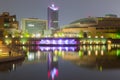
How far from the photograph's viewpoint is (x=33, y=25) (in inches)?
6156

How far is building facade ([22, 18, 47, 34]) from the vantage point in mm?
153000

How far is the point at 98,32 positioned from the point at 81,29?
8576mm

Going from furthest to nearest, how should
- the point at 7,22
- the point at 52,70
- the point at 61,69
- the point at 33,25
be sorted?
1. the point at 33,25
2. the point at 7,22
3. the point at 61,69
4. the point at 52,70

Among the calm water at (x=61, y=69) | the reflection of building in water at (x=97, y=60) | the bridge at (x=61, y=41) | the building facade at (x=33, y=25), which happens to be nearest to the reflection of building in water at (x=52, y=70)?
the calm water at (x=61, y=69)

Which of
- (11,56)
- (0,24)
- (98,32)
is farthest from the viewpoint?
(98,32)

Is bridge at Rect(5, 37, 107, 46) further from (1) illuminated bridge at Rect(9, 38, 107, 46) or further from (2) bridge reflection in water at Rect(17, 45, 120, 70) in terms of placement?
(2) bridge reflection in water at Rect(17, 45, 120, 70)

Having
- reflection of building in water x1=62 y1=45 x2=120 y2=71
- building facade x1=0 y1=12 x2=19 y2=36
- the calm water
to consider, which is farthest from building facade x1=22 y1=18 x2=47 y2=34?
the calm water

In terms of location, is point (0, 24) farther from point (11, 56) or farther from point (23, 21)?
point (11, 56)

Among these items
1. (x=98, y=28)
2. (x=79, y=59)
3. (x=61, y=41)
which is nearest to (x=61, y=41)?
(x=61, y=41)

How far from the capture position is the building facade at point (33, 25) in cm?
15300

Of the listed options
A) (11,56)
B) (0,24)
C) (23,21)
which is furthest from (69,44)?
(11,56)

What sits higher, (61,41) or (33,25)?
(33,25)

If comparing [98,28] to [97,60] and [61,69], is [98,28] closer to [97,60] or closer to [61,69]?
[97,60]

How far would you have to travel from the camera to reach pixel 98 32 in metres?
120
